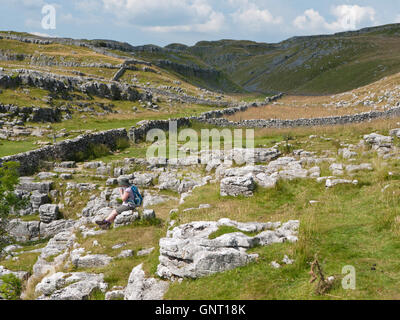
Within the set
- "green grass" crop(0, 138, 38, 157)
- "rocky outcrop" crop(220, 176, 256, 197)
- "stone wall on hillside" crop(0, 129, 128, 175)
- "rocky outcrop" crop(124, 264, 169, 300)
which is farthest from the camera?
"green grass" crop(0, 138, 38, 157)

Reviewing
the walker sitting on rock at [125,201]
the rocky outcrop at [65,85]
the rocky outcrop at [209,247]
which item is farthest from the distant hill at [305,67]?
the rocky outcrop at [209,247]

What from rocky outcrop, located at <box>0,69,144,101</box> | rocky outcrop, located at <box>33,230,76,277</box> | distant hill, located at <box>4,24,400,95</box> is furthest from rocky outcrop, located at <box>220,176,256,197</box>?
distant hill, located at <box>4,24,400,95</box>

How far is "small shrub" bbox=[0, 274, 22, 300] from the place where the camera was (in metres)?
9.36

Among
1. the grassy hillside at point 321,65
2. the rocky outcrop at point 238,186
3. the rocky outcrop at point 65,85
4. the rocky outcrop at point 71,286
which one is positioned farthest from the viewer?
the grassy hillside at point 321,65

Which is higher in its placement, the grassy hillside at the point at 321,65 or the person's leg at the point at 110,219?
the grassy hillside at the point at 321,65

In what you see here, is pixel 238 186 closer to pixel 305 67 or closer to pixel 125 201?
pixel 125 201

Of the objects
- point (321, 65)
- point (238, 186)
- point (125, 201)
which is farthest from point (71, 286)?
point (321, 65)

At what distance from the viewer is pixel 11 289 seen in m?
9.69

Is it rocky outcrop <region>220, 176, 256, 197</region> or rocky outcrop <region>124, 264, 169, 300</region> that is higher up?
rocky outcrop <region>220, 176, 256, 197</region>

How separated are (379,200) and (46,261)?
1183cm

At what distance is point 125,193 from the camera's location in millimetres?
13484

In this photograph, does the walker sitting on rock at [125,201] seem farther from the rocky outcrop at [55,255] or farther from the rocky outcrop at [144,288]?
the rocky outcrop at [144,288]

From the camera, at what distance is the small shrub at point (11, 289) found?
936cm

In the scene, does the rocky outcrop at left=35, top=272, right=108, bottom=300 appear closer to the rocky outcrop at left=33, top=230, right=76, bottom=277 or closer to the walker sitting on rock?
the rocky outcrop at left=33, top=230, right=76, bottom=277
